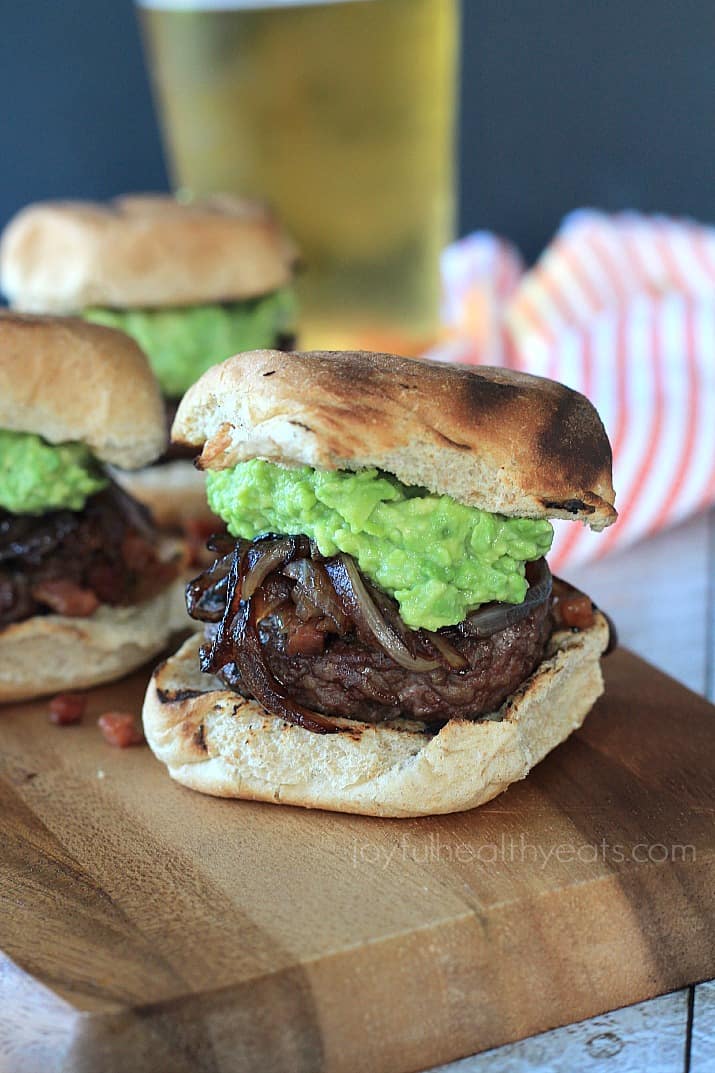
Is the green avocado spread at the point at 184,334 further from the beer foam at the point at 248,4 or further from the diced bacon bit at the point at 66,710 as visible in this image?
the diced bacon bit at the point at 66,710

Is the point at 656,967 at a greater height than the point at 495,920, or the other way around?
the point at 495,920

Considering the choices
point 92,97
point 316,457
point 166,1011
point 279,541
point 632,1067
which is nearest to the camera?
point 166,1011

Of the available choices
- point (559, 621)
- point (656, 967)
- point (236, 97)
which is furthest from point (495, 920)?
point (236, 97)

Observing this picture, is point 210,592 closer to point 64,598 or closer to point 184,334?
point 64,598

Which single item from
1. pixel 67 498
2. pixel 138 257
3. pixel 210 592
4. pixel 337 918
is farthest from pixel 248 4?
pixel 337 918

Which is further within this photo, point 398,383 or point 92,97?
point 92,97

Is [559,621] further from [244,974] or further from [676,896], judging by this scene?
[244,974]
